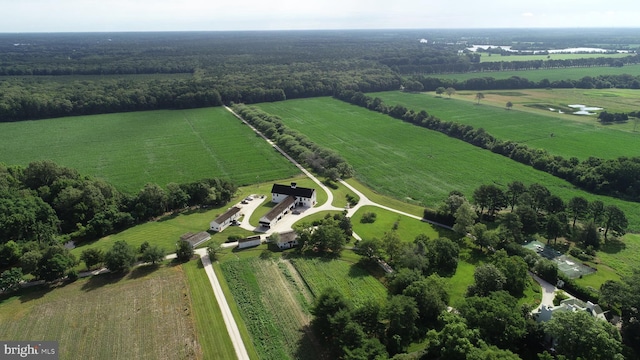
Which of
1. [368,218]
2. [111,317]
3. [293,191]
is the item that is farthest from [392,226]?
[111,317]

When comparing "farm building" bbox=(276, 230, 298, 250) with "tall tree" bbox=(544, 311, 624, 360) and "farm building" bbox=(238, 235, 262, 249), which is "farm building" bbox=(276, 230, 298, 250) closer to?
"farm building" bbox=(238, 235, 262, 249)

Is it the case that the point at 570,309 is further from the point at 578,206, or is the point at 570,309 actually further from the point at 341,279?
the point at 578,206

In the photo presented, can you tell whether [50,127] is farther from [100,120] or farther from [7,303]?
[7,303]

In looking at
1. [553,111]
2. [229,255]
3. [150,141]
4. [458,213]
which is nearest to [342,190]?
[458,213]

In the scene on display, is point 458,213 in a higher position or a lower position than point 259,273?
higher

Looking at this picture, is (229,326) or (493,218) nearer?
(229,326)

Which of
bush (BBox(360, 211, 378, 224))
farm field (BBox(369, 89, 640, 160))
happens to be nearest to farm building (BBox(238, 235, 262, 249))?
bush (BBox(360, 211, 378, 224))
